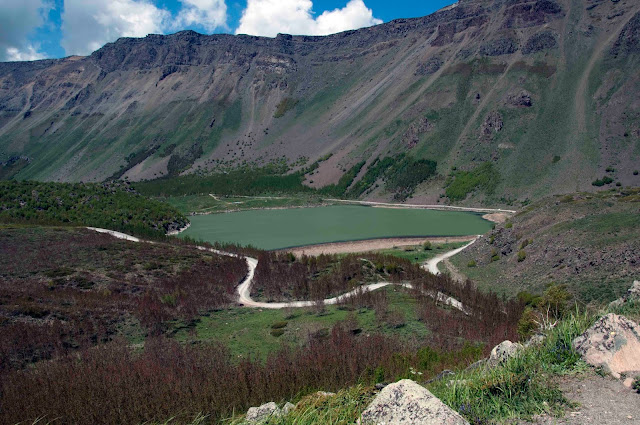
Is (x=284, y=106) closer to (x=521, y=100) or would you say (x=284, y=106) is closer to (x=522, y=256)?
(x=521, y=100)

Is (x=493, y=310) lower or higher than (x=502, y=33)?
lower

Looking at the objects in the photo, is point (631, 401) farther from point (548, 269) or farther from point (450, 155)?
point (450, 155)

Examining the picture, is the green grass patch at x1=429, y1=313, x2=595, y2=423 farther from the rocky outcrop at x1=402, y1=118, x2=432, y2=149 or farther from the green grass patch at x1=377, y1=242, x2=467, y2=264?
the rocky outcrop at x1=402, y1=118, x2=432, y2=149

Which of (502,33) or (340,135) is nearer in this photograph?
(502,33)

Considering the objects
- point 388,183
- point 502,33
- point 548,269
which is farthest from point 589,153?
point 548,269

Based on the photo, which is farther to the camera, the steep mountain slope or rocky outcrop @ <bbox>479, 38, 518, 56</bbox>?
rocky outcrop @ <bbox>479, 38, 518, 56</bbox>

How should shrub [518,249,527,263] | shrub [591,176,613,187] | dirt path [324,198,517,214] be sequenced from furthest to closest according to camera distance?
dirt path [324,198,517,214] < shrub [591,176,613,187] < shrub [518,249,527,263]

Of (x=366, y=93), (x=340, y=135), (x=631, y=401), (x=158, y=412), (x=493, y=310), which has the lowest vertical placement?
(x=493, y=310)

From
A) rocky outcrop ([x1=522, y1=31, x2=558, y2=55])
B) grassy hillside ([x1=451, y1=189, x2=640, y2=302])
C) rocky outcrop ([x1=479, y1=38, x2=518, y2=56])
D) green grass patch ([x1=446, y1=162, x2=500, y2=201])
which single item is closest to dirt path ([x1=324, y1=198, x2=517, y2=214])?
green grass patch ([x1=446, y1=162, x2=500, y2=201])

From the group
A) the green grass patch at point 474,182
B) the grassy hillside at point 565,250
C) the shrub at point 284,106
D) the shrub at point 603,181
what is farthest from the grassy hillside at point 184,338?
the shrub at point 284,106
